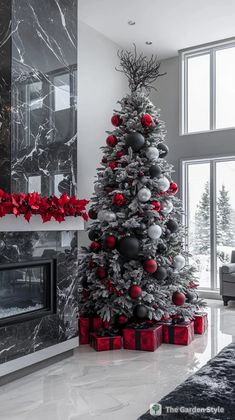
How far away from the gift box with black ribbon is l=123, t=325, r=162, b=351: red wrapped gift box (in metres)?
0.08

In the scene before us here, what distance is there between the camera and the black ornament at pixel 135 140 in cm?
422

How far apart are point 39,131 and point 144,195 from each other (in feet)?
4.00

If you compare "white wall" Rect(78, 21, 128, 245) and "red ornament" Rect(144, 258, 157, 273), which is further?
"white wall" Rect(78, 21, 128, 245)

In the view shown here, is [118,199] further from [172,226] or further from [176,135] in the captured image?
[176,135]

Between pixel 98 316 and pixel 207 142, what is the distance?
396 centimetres

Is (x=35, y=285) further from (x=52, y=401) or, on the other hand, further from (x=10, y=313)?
(x=52, y=401)

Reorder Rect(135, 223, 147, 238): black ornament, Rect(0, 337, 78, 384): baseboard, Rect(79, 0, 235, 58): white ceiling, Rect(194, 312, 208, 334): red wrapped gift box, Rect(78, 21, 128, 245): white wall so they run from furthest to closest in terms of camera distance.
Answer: Rect(78, 21, 128, 245): white wall < Rect(79, 0, 235, 58): white ceiling < Rect(194, 312, 208, 334): red wrapped gift box < Rect(135, 223, 147, 238): black ornament < Rect(0, 337, 78, 384): baseboard

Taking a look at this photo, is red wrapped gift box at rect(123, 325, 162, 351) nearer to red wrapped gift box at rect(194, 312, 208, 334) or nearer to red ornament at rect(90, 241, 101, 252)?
red wrapped gift box at rect(194, 312, 208, 334)

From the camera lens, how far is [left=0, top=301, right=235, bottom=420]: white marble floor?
2646 mm

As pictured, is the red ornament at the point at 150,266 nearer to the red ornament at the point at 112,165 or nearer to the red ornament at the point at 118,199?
the red ornament at the point at 118,199

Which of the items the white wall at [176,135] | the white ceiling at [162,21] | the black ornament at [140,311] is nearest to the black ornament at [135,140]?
the black ornament at [140,311]

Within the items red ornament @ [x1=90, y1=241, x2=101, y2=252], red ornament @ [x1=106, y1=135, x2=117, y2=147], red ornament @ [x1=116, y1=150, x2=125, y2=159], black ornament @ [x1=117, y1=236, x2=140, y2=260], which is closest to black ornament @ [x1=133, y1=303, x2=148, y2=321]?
black ornament @ [x1=117, y1=236, x2=140, y2=260]

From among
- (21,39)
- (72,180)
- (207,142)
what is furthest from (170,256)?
(207,142)

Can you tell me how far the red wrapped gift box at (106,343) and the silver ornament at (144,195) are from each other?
140 cm
